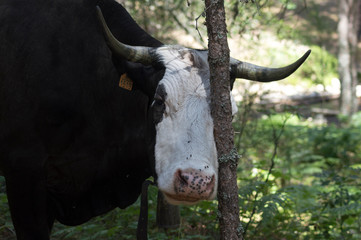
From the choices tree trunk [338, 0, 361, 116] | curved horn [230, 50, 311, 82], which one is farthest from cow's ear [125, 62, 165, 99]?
tree trunk [338, 0, 361, 116]

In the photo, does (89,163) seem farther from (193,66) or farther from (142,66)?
(193,66)

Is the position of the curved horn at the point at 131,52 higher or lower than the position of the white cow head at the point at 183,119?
higher

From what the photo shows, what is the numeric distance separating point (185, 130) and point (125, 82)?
93cm

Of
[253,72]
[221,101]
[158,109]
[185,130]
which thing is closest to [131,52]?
[158,109]

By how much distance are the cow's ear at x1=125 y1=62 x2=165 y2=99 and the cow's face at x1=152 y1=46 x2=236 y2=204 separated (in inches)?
5.5

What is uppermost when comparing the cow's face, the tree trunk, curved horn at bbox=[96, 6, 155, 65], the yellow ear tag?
the tree trunk

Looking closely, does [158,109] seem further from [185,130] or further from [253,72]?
[253,72]

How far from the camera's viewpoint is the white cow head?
3387mm

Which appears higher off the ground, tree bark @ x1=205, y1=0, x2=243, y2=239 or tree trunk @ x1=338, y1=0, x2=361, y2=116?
tree trunk @ x1=338, y1=0, x2=361, y2=116

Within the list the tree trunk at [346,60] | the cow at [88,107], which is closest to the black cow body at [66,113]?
the cow at [88,107]

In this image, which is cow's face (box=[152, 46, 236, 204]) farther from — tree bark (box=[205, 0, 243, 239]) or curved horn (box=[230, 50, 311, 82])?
curved horn (box=[230, 50, 311, 82])

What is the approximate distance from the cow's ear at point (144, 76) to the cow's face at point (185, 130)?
0.14 meters

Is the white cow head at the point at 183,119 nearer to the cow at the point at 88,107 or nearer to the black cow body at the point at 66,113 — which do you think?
the cow at the point at 88,107

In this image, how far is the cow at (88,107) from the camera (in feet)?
12.3
